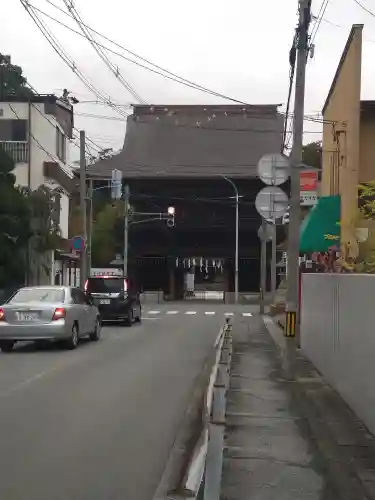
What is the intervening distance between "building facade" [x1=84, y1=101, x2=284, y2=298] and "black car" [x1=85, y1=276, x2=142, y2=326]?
26.8 meters

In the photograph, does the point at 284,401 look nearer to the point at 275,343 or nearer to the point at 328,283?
the point at 328,283

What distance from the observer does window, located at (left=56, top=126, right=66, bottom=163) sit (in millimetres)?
41062

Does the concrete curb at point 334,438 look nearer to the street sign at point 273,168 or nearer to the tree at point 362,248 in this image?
the tree at point 362,248

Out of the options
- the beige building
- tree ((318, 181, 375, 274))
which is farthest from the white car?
the beige building

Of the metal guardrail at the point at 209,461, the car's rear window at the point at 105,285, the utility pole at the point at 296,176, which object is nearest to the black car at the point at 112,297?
the car's rear window at the point at 105,285

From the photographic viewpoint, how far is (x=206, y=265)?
59.2 m

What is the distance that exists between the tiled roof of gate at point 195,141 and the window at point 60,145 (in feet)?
27.8

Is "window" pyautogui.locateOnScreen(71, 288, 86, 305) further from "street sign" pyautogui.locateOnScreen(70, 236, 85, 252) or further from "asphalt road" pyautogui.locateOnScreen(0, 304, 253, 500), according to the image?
"street sign" pyautogui.locateOnScreen(70, 236, 85, 252)

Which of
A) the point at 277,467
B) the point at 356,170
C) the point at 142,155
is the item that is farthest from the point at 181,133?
the point at 277,467

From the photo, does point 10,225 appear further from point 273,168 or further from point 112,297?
point 273,168

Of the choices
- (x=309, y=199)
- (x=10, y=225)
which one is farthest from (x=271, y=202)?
(x=10, y=225)

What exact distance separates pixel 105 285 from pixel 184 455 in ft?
62.4

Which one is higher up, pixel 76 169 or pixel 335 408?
pixel 76 169

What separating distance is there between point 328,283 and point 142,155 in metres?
45.3
